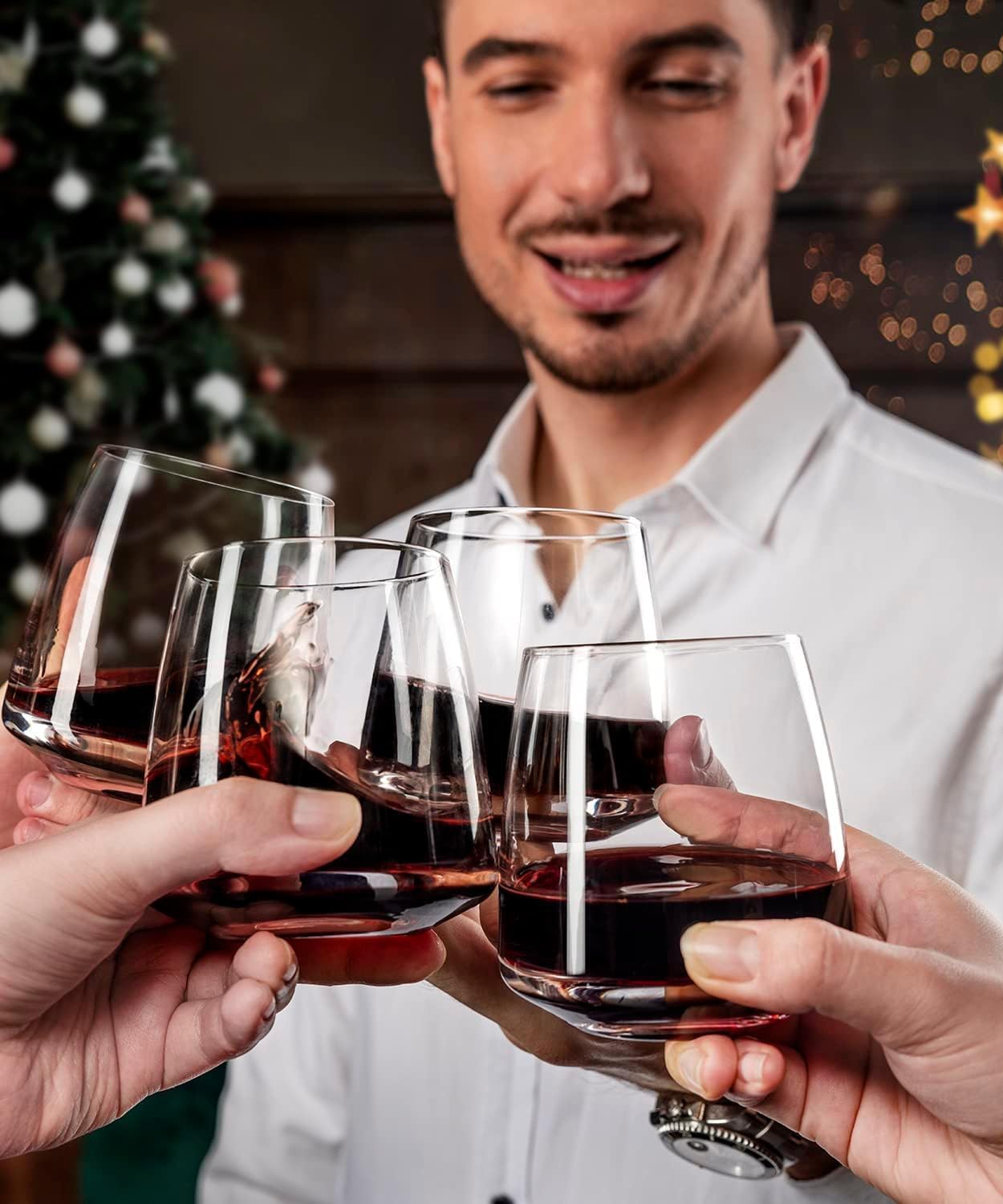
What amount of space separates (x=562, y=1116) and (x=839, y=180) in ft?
8.53

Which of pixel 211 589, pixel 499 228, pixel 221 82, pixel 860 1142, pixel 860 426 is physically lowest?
pixel 860 1142

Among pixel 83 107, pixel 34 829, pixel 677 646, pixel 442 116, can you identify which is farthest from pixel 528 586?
pixel 83 107

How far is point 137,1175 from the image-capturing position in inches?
75.8

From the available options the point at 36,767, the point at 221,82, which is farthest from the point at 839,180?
the point at 36,767

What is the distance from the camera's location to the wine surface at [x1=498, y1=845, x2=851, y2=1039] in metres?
0.56

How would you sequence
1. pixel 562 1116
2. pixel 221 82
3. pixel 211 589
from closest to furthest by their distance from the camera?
1. pixel 211 589
2. pixel 562 1116
3. pixel 221 82

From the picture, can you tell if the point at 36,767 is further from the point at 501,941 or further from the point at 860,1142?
the point at 860,1142

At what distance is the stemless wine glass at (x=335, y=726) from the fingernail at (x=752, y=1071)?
15 cm

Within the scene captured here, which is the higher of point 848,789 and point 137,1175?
point 848,789

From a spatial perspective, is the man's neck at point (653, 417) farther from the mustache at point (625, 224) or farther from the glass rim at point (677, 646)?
the glass rim at point (677, 646)

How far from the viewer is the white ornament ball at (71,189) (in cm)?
282

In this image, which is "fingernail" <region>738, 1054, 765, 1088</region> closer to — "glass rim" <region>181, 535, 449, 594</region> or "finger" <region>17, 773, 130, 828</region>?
"glass rim" <region>181, 535, 449, 594</region>

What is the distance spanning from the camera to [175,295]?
2977 mm

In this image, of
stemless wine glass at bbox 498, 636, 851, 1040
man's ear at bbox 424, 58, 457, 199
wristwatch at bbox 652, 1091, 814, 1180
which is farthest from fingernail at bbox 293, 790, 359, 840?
man's ear at bbox 424, 58, 457, 199
